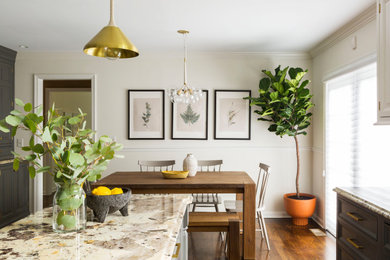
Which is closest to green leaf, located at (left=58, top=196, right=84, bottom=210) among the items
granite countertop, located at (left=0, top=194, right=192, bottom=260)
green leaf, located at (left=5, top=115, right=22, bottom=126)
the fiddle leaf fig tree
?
granite countertop, located at (left=0, top=194, right=192, bottom=260)

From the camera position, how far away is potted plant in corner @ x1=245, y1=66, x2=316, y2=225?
427 centimetres

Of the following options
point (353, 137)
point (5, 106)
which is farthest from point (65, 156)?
point (5, 106)

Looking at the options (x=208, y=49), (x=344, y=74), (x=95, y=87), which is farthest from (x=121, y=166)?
(x=344, y=74)

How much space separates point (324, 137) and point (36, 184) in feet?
14.5

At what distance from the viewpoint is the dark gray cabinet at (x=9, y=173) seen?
438cm

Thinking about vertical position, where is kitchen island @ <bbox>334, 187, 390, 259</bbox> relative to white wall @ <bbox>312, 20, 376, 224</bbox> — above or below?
below

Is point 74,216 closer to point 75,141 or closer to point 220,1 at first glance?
point 75,141

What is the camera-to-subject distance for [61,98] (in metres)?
6.98

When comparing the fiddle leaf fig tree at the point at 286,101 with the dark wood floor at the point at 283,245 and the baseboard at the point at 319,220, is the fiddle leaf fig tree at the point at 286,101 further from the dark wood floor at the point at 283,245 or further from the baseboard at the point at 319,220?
the dark wood floor at the point at 283,245

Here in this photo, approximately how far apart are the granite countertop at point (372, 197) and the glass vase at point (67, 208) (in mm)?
1650

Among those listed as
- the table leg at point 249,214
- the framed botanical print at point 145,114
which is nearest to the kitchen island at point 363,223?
the table leg at point 249,214

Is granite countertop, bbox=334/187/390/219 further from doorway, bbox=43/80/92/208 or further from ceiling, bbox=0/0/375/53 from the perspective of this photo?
doorway, bbox=43/80/92/208

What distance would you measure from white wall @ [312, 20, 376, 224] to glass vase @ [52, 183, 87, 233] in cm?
315

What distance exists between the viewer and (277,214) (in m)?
4.95
